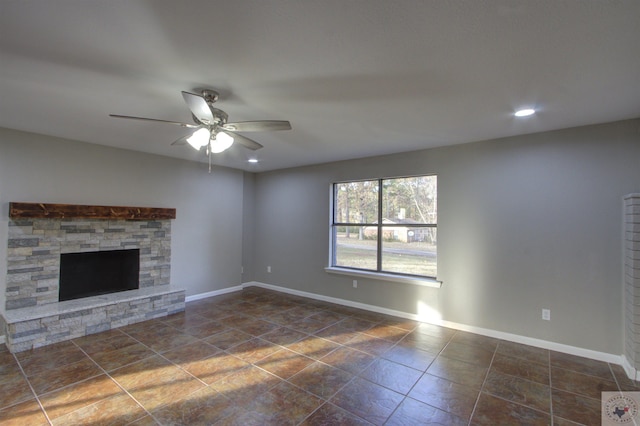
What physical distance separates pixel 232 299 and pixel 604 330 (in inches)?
199

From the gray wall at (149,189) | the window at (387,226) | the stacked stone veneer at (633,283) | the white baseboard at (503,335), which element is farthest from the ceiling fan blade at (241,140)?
the stacked stone veneer at (633,283)

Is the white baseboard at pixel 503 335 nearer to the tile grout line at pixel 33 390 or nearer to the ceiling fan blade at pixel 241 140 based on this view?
the ceiling fan blade at pixel 241 140

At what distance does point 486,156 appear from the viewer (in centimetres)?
381

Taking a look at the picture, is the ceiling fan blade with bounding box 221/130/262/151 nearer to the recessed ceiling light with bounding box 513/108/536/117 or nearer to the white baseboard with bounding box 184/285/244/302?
the recessed ceiling light with bounding box 513/108/536/117

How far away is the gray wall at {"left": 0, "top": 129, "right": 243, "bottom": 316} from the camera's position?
3592 millimetres

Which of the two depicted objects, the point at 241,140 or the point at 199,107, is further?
the point at 241,140

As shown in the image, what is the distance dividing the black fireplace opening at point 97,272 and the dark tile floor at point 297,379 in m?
0.84

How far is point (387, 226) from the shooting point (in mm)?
4773

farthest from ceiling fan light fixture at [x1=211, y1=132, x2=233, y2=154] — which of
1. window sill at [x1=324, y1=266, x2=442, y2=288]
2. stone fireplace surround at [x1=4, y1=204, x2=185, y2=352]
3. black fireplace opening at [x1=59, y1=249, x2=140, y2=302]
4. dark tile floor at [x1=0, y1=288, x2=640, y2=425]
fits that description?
window sill at [x1=324, y1=266, x2=442, y2=288]

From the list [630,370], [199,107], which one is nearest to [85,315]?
[199,107]

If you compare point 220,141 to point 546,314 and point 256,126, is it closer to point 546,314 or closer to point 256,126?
point 256,126

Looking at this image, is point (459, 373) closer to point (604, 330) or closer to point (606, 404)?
point (606, 404)

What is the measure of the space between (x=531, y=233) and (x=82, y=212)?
5.65 m

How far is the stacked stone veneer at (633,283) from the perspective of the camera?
2699 mm
